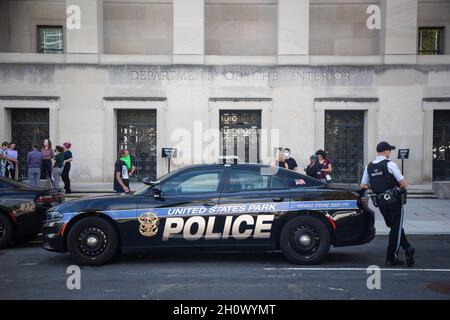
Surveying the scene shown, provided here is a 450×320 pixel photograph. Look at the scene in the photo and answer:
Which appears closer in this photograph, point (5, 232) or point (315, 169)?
point (5, 232)

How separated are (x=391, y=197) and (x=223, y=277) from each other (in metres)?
2.90

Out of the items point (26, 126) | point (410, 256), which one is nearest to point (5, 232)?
point (410, 256)

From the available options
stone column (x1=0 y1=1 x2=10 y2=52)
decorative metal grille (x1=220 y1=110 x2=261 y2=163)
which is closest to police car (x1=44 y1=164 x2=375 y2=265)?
decorative metal grille (x1=220 y1=110 x2=261 y2=163)

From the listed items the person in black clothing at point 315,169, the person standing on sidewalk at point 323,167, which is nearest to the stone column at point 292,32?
the person standing on sidewalk at point 323,167

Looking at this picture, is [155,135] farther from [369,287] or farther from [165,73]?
[369,287]

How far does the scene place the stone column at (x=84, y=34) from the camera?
749 inches

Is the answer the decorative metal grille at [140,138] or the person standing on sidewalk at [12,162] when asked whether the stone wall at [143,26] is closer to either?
the decorative metal grille at [140,138]

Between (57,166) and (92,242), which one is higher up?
(57,166)

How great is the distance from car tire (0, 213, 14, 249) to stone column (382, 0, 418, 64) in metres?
15.4

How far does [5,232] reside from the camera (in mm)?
9148

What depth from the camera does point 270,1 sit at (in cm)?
2064

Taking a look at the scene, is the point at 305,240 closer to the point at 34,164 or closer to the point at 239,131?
the point at 34,164

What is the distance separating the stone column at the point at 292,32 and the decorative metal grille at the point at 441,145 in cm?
600
